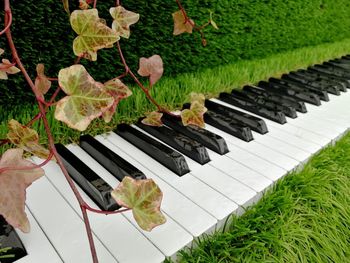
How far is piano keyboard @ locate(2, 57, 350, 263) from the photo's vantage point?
0.79 m

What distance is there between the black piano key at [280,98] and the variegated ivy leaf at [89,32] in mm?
1320

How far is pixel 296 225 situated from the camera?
3.49 feet

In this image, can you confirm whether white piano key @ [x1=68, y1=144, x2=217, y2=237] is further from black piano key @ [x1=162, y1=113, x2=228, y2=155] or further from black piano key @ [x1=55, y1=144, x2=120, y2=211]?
black piano key @ [x1=162, y1=113, x2=228, y2=155]

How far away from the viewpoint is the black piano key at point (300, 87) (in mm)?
1932

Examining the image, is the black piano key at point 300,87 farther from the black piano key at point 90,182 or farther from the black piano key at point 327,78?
the black piano key at point 90,182

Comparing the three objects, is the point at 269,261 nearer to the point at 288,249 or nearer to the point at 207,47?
the point at 288,249

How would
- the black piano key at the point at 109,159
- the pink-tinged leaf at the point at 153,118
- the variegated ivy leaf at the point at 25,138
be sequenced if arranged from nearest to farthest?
1. the variegated ivy leaf at the point at 25,138
2. the black piano key at the point at 109,159
3. the pink-tinged leaf at the point at 153,118

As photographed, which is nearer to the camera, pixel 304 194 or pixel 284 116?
pixel 304 194

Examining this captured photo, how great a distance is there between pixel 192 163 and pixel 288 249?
0.41 m

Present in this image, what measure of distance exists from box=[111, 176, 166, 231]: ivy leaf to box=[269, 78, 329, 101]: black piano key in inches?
65.8

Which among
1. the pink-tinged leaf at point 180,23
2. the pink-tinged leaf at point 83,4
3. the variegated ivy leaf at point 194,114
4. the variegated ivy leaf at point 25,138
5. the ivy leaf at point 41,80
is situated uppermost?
the pink-tinged leaf at point 83,4

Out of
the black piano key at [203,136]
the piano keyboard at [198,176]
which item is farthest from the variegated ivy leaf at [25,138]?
the black piano key at [203,136]

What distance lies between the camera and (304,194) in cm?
122

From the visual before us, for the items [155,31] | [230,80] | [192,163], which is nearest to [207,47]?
[230,80]
